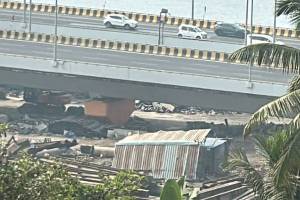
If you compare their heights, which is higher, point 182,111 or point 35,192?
point 35,192

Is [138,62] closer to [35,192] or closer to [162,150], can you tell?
[162,150]

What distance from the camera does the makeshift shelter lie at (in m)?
33.5

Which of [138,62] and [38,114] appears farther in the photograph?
[38,114]

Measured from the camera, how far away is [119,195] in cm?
1207

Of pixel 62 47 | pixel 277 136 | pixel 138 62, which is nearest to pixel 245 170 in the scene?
pixel 277 136

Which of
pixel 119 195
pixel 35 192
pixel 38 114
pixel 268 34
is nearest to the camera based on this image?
pixel 35 192

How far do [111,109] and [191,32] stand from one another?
913cm

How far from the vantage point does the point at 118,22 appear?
5700 cm

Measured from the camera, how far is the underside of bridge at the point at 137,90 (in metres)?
41.8

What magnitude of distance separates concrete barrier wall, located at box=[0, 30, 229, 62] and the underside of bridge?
2353mm

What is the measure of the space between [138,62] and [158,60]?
120 centimetres

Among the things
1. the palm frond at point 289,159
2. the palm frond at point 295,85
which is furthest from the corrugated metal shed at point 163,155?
the palm frond at point 289,159

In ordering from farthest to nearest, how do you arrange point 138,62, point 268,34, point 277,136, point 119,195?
point 268,34 → point 138,62 → point 277,136 → point 119,195

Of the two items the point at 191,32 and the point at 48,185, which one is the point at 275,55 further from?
the point at 191,32
